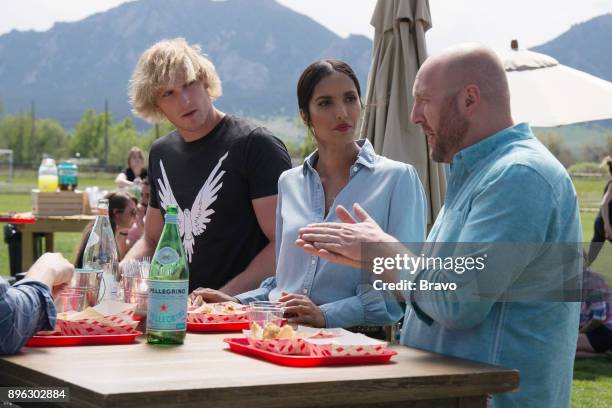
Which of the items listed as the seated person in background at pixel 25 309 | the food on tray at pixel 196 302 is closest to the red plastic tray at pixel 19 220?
the food on tray at pixel 196 302

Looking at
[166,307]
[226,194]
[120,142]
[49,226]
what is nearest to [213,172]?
[226,194]

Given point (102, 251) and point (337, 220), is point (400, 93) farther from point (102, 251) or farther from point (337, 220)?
point (102, 251)

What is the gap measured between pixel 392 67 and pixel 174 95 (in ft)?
9.10

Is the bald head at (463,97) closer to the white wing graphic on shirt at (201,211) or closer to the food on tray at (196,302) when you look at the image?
the food on tray at (196,302)

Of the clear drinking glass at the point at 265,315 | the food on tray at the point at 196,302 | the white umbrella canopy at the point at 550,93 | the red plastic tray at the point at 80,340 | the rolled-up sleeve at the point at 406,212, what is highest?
the white umbrella canopy at the point at 550,93

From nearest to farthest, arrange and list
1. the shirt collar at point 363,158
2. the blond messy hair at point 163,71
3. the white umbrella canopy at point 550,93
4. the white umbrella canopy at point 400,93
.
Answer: the shirt collar at point 363,158 < the blond messy hair at point 163,71 < the white umbrella canopy at point 400,93 < the white umbrella canopy at point 550,93

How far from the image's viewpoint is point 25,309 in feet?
7.14

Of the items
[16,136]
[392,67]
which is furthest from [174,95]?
[16,136]

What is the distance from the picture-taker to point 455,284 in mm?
2188

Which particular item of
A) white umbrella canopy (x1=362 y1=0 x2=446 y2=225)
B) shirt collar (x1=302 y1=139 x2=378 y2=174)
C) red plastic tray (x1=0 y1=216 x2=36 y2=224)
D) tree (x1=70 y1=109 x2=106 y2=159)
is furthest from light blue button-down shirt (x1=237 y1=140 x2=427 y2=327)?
tree (x1=70 y1=109 x2=106 y2=159)

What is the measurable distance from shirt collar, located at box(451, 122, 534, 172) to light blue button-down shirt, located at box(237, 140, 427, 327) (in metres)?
0.59

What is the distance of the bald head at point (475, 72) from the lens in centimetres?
237

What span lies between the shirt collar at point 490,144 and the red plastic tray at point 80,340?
1.05 metres

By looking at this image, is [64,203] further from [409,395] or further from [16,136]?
[16,136]
